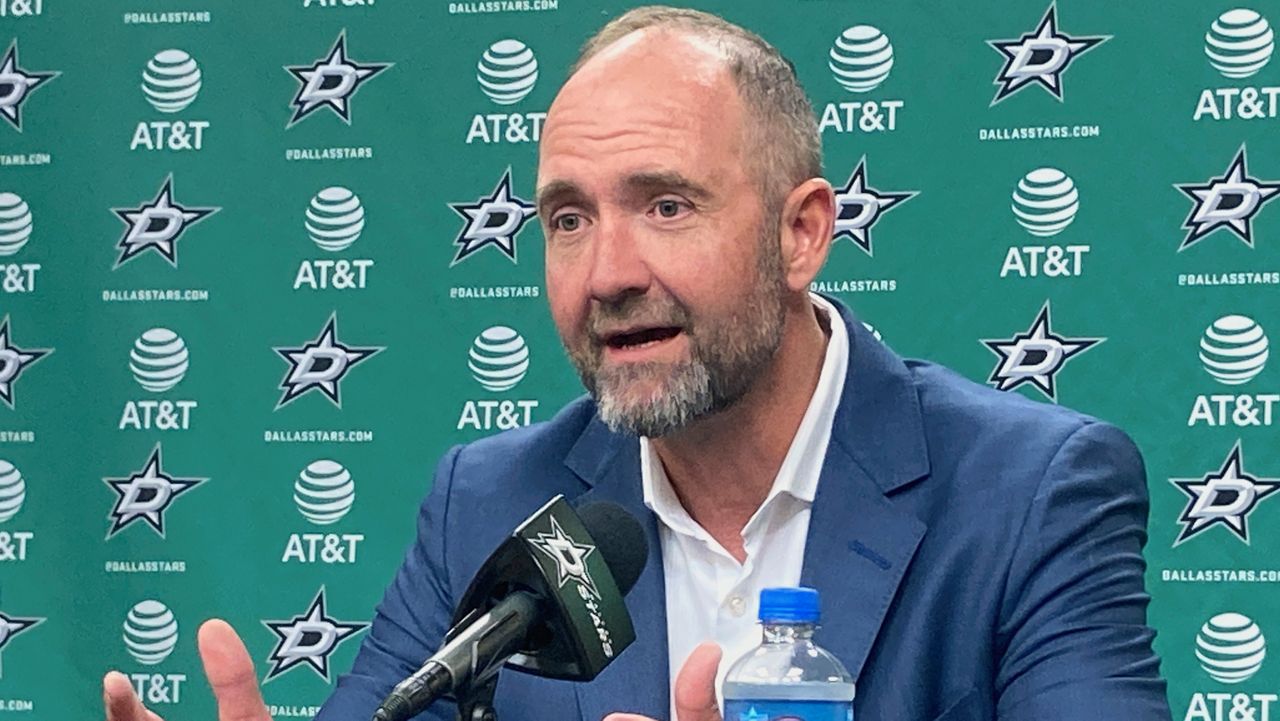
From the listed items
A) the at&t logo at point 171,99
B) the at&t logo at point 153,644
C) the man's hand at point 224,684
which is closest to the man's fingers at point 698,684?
the man's hand at point 224,684

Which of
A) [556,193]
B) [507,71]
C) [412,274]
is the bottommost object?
[556,193]

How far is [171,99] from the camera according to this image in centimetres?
416

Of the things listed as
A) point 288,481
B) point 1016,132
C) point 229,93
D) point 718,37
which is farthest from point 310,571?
point 718,37

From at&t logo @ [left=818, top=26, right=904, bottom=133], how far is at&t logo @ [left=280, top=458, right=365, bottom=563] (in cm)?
137

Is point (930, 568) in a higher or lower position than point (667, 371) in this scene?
lower

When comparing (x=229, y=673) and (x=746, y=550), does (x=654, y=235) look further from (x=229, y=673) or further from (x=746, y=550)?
(x=229, y=673)

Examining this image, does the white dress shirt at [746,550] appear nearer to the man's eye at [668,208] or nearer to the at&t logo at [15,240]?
the man's eye at [668,208]

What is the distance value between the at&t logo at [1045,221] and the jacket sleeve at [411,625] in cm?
156

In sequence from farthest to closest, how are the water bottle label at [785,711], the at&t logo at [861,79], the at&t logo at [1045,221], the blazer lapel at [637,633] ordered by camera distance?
the at&t logo at [861,79] < the at&t logo at [1045,221] < the blazer lapel at [637,633] < the water bottle label at [785,711]

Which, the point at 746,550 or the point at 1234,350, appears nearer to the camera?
the point at 746,550

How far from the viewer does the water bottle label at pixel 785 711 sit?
164 cm

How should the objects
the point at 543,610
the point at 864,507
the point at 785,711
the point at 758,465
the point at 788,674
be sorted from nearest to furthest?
the point at 543,610 → the point at 785,711 → the point at 788,674 → the point at 864,507 → the point at 758,465

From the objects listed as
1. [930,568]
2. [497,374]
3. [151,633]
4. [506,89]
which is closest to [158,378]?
[151,633]

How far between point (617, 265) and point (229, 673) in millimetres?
681
